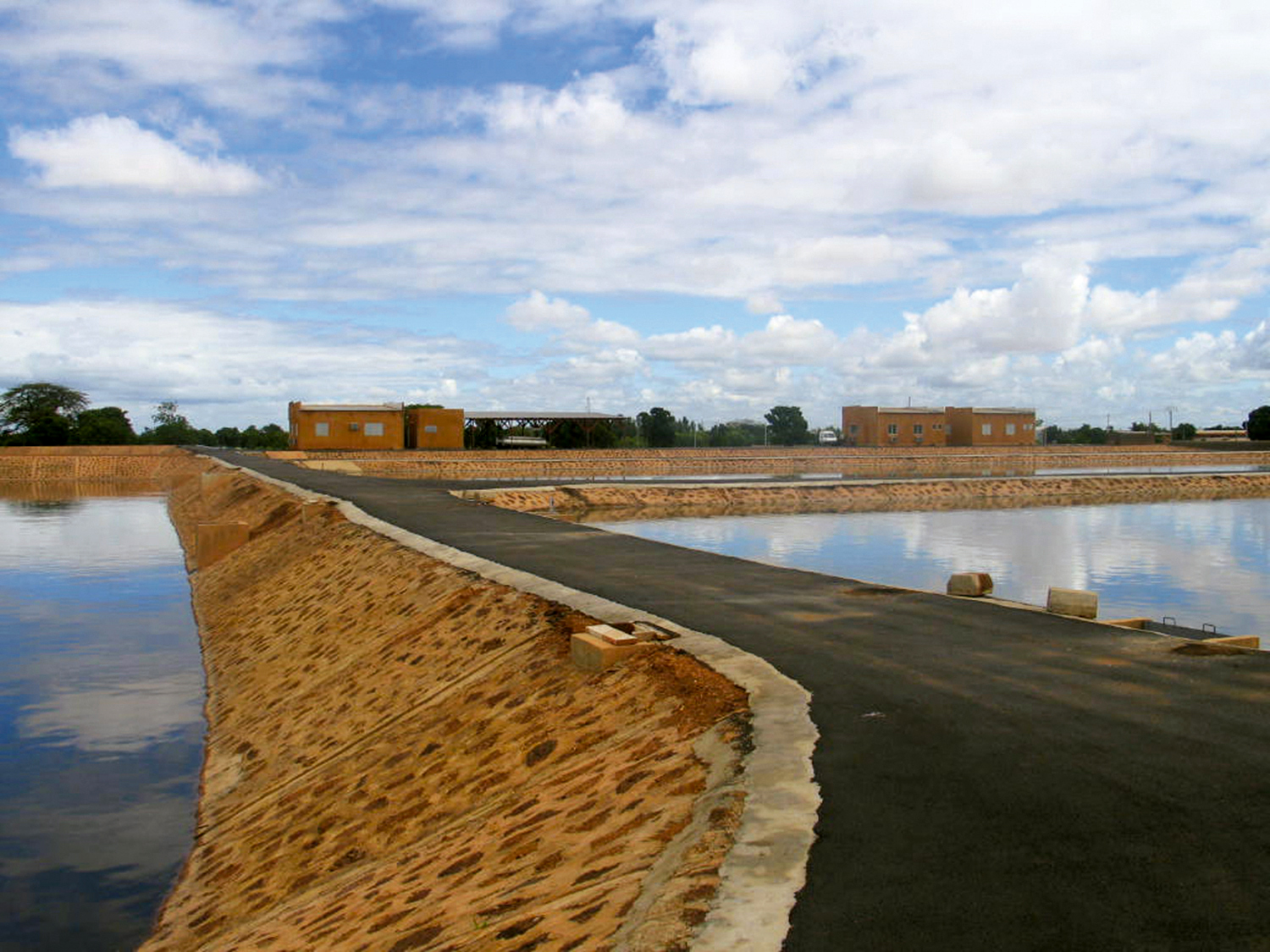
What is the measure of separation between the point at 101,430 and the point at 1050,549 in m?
115

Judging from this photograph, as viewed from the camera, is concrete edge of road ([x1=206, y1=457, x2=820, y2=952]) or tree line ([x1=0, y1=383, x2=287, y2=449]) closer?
concrete edge of road ([x1=206, y1=457, x2=820, y2=952])

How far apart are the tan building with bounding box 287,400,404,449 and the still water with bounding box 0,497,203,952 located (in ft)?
172

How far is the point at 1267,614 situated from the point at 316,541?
21516 mm

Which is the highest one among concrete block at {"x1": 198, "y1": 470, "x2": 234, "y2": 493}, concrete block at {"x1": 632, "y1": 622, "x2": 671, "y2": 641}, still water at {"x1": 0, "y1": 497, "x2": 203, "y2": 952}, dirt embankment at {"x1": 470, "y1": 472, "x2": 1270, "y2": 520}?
concrete block at {"x1": 632, "y1": 622, "x2": 671, "y2": 641}

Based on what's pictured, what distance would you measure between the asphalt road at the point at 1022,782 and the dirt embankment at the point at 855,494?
3095 cm

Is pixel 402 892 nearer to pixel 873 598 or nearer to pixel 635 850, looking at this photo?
pixel 635 850

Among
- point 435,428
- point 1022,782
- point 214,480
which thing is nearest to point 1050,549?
point 1022,782

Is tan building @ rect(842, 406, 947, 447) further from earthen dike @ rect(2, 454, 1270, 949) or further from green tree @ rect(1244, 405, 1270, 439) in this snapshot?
earthen dike @ rect(2, 454, 1270, 949)

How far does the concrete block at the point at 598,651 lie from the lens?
9.27 m

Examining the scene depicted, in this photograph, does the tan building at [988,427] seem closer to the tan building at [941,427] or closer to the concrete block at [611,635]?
the tan building at [941,427]

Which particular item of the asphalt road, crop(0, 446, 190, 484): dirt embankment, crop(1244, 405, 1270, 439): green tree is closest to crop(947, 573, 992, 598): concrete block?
the asphalt road

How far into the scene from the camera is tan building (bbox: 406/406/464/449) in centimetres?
8356

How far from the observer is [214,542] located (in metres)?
29.1

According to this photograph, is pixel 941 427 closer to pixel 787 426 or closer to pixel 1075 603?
pixel 787 426
